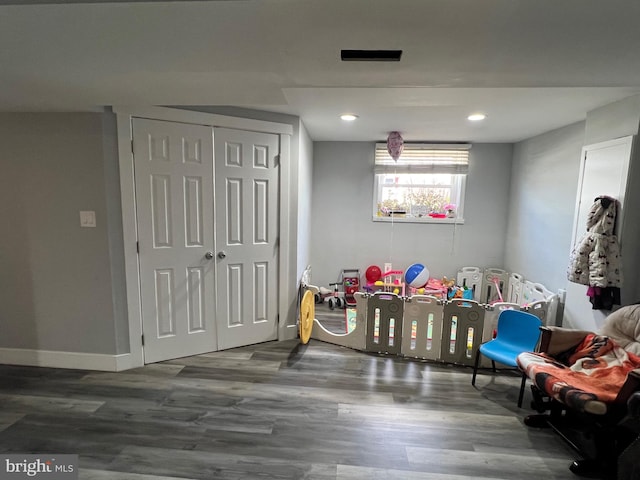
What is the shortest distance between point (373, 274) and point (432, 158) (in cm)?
164

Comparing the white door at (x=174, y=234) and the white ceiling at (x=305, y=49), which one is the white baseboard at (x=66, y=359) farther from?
the white ceiling at (x=305, y=49)

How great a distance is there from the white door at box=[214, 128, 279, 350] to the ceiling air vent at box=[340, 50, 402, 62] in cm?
162

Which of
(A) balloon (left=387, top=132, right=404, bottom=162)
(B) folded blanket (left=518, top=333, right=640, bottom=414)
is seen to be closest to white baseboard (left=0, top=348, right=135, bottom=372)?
(B) folded blanket (left=518, top=333, right=640, bottom=414)

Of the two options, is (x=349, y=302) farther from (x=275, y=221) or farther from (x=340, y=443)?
(x=340, y=443)

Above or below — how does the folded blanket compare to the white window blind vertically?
below

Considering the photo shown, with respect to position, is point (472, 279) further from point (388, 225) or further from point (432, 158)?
point (432, 158)

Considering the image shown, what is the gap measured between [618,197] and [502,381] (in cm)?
155

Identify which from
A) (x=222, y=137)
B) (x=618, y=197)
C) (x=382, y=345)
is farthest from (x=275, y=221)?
(x=618, y=197)

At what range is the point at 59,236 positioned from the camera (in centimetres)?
242

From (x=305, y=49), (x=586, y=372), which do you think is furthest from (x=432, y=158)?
(x=305, y=49)

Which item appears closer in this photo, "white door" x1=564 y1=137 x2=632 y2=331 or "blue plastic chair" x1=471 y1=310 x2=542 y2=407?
"white door" x1=564 y1=137 x2=632 y2=331

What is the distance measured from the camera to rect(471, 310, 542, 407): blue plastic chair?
7.51 feet

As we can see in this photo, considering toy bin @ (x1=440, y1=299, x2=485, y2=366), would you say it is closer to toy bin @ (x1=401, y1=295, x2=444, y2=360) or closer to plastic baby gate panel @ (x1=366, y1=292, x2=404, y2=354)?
toy bin @ (x1=401, y1=295, x2=444, y2=360)

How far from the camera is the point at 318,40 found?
1142 mm
